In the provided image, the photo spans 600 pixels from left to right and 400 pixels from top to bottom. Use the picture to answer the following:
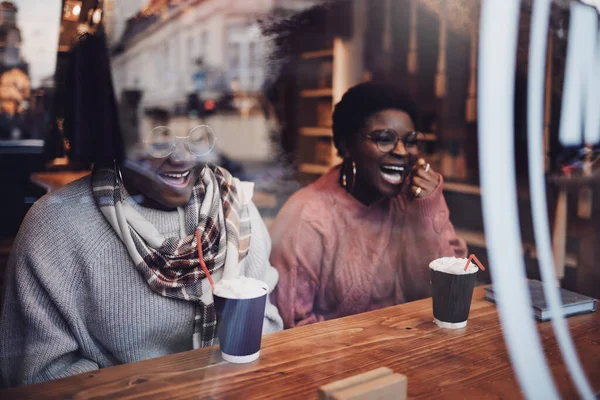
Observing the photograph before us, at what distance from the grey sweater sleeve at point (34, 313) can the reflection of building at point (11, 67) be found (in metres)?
0.33

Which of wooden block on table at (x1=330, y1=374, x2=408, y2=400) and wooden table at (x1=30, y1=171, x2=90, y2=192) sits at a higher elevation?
wooden table at (x1=30, y1=171, x2=90, y2=192)

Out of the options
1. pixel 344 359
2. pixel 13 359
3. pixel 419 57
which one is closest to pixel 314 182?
pixel 419 57

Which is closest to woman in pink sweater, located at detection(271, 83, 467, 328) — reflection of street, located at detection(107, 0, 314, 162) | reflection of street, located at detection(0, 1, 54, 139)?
reflection of street, located at detection(107, 0, 314, 162)

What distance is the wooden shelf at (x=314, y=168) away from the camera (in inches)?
82.9

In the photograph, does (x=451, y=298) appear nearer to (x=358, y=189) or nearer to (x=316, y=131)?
(x=358, y=189)

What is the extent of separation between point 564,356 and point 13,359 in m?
1.29

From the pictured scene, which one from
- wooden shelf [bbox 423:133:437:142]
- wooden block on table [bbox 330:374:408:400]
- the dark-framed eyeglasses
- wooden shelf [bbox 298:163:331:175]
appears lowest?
wooden block on table [bbox 330:374:408:400]

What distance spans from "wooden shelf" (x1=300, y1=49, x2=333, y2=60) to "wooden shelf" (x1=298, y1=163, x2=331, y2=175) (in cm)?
40

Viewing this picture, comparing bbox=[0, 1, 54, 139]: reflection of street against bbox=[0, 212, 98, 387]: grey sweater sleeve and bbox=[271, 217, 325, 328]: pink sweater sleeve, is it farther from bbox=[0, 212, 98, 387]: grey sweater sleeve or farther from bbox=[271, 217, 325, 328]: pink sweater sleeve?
bbox=[271, 217, 325, 328]: pink sweater sleeve

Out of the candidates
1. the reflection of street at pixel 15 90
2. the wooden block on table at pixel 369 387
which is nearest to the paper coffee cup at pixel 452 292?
the wooden block on table at pixel 369 387

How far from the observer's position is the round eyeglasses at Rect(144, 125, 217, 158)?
1.44m

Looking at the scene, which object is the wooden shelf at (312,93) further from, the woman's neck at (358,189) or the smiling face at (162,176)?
the smiling face at (162,176)

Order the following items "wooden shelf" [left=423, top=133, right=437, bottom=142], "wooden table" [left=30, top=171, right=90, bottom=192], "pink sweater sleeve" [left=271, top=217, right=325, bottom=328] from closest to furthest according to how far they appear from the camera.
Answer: "wooden table" [left=30, top=171, right=90, bottom=192] < "pink sweater sleeve" [left=271, top=217, right=325, bottom=328] < "wooden shelf" [left=423, top=133, right=437, bottom=142]

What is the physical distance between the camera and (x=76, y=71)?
1.26 metres
